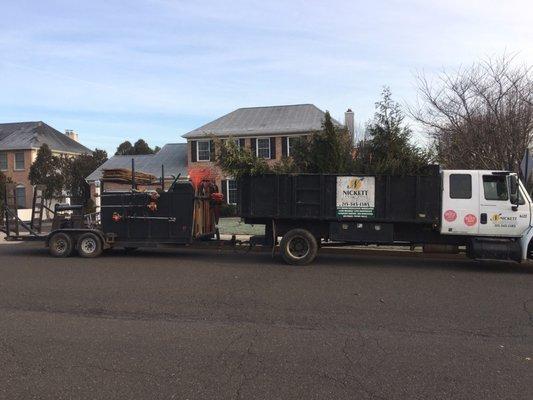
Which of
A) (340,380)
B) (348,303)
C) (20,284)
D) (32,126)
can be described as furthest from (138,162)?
(340,380)

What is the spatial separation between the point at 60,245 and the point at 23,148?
122ft

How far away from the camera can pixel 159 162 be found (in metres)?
42.1

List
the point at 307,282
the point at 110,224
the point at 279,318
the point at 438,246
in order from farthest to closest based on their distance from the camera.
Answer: the point at 110,224, the point at 438,246, the point at 307,282, the point at 279,318

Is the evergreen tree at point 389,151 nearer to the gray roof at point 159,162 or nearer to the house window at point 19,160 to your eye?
the gray roof at point 159,162

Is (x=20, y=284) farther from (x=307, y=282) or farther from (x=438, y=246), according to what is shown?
(x=438, y=246)

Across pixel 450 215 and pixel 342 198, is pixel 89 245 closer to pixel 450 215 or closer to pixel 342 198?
pixel 342 198

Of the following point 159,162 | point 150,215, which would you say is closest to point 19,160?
point 159,162

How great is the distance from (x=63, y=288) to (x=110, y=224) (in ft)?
13.4

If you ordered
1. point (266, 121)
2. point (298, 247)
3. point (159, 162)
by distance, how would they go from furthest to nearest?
point (159, 162) < point (266, 121) < point (298, 247)

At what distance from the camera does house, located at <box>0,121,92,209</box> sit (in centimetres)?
4503

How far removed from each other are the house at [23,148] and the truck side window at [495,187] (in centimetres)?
4030

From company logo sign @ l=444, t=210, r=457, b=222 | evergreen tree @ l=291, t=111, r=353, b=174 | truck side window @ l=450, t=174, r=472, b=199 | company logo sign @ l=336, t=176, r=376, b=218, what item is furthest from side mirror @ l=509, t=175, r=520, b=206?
evergreen tree @ l=291, t=111, r=353, b=174

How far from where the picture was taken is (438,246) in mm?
11398

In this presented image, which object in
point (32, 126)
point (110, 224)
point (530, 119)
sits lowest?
point (110, 224)
